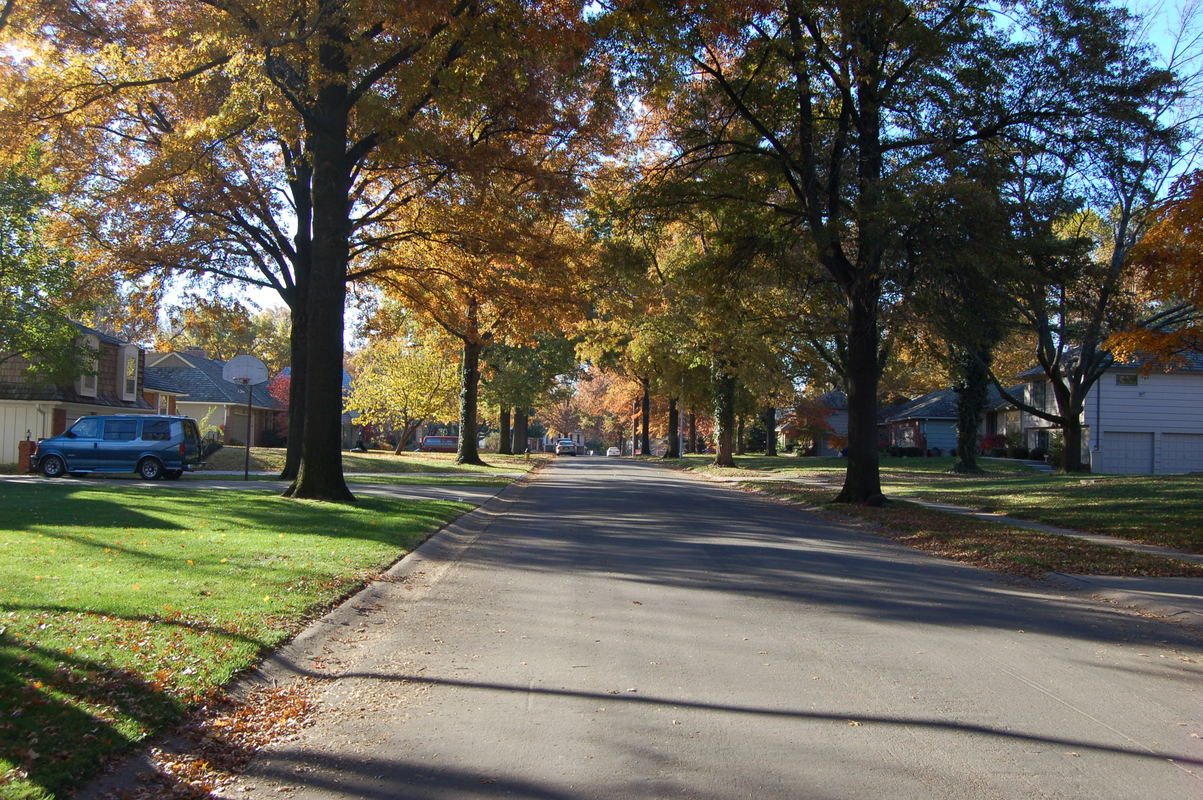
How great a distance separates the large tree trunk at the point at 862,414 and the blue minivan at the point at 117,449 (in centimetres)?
1782

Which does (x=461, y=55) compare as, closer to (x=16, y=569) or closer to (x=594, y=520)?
(x=594, y=520)

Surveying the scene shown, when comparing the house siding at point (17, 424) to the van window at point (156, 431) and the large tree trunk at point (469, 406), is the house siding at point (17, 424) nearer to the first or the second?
the van window at point (156, 431)

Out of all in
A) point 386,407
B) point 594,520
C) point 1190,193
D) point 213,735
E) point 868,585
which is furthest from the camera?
point 386,407

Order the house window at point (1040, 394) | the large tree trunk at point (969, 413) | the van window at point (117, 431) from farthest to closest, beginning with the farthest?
the house window at point (1040, 394) → the large tree trunk at point (969, 413) → the van window at point (117, 431)

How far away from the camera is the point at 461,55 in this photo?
48.1 ft

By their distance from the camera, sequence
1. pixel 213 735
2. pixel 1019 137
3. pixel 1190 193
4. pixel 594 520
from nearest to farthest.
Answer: pixel 213 735
pixel 1190 193
pixel 594 520
pixel 1019 137

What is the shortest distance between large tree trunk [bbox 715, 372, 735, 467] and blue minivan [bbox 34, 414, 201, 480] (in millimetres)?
25471

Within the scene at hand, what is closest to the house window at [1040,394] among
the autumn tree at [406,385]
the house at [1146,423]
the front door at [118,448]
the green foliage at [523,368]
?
the house at [1146,423]

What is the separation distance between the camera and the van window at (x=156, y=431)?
23484 mm

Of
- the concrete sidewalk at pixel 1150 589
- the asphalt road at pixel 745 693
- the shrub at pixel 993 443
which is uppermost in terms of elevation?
→ the shrub at pixel 993 443

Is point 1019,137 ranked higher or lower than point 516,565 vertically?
higher

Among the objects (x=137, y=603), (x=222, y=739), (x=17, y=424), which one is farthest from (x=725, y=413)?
(x=222, y=739)

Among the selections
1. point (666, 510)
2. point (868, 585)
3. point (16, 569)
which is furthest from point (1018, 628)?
point (666, 510)

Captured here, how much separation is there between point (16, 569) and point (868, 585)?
883cm
